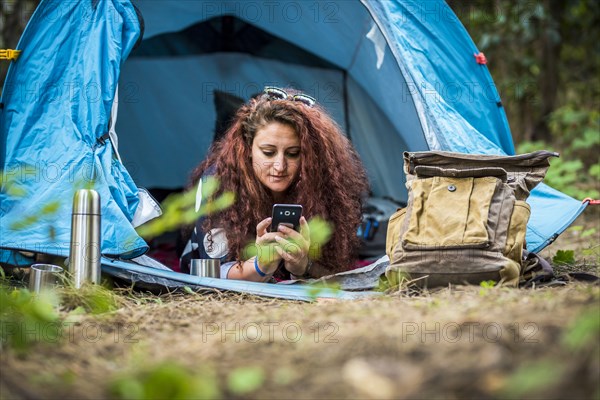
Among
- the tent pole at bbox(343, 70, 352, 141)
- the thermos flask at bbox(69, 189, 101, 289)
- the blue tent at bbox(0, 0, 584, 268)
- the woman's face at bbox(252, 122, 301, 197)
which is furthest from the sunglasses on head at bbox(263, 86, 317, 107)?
the tent pole at bbox(343, 70, 352, 141)

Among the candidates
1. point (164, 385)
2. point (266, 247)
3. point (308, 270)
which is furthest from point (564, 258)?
→ point (164, 385)

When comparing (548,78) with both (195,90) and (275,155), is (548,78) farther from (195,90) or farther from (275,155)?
(275,155)

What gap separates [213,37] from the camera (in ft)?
13.5

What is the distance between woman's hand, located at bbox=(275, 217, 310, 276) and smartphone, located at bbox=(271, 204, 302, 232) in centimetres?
2

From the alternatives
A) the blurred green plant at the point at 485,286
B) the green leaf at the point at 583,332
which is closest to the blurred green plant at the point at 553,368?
the green leaf at the point at 583,332

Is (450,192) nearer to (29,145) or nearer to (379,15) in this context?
(379,15)

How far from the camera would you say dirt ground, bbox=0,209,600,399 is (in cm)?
107

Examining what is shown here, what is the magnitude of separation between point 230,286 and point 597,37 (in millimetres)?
4397

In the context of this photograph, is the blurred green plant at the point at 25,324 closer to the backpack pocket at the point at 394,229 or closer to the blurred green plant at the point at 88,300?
the blurred green plant at the point at 88,300

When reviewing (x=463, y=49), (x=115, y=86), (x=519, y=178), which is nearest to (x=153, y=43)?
(x=115, y=86)

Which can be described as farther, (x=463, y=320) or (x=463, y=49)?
(x=463, y=49)

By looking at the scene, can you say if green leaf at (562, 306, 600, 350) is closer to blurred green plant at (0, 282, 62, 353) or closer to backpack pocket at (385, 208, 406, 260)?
blurred green plant at (0, 282, 62, 353)

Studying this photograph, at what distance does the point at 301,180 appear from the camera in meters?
2.66

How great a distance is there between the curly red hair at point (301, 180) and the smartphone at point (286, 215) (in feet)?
0.82
